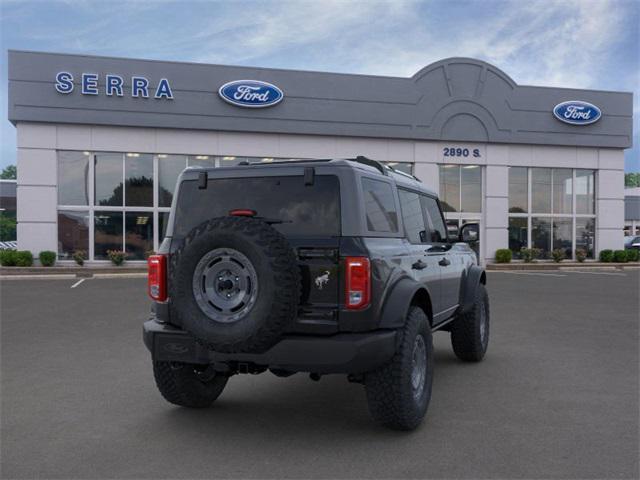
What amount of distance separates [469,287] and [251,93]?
19.5 meters

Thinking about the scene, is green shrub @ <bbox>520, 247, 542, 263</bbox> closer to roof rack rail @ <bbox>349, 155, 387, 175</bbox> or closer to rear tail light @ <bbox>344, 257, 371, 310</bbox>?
roof rack rail @ <bbox>349, 155, 387, 175</bbox>

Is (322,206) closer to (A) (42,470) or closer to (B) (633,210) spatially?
(A) (42,470)

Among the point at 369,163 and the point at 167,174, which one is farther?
the point at 167,174

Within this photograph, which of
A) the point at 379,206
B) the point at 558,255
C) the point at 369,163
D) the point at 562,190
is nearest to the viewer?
the point at 379,206

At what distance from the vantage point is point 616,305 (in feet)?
42.1

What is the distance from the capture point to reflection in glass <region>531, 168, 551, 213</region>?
2814 cm

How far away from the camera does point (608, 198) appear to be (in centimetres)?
2892

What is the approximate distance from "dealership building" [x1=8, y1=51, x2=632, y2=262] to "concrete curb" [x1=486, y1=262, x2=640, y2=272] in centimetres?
110

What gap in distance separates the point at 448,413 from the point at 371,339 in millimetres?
1476

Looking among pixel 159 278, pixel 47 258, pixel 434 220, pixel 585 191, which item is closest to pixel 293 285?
pixel 159 278

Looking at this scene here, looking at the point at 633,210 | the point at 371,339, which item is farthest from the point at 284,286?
the point at 633,210

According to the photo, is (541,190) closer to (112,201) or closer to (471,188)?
(471,188)

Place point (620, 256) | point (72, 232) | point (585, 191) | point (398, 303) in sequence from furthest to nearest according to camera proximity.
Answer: point (585, 191) < point (620, 256) < point (72, 232) < point (398, 303)

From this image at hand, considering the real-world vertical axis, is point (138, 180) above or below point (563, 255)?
above
